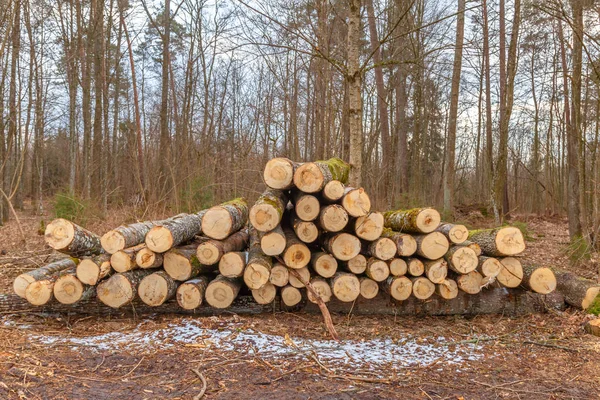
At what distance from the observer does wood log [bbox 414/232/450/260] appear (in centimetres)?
491

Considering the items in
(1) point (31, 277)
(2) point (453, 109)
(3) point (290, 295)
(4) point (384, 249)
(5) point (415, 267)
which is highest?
(2) point (453, 109)

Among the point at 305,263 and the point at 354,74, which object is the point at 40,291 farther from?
the point at 354,74

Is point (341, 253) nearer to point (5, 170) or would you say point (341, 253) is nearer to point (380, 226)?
point (380, 226)

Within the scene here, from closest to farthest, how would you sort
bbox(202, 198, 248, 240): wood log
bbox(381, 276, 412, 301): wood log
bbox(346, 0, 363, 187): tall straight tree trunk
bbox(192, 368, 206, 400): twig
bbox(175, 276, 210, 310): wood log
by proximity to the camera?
bbox(192, 368, 206, 400): twig → bbox(175, 276, 210, 310): wood log → bbox(202, 198, 248, 240): wood log → bbox(381, 276, 412, 301): wood log → bbox(346, 0, 363, 187): tall straight tree trunk

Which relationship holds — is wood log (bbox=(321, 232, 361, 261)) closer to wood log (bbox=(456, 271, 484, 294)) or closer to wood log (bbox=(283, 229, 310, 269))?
wood log (bbox=(283, 229, 310, 269))

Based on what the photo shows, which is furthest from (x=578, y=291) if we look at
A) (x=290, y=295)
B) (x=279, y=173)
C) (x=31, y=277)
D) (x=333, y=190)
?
(x=31, y=277)

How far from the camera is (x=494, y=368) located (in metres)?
3.64

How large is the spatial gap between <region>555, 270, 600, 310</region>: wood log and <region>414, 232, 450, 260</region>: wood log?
5.68ft

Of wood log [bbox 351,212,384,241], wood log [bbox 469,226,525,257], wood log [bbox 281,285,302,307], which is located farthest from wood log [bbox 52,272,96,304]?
wood log [bbox 469,226,525,257]

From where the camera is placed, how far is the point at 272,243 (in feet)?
15.3

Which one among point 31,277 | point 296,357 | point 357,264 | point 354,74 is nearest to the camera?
point 296,357

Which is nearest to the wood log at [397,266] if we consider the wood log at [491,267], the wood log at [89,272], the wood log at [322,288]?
the wood log at [322,288]

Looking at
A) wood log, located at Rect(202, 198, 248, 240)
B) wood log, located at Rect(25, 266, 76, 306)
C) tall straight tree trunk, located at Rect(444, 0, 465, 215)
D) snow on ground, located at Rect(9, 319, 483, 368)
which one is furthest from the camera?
tall straight tree trunk, located at Rect(444, 0, 465, 215)

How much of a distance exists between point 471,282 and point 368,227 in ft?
4.85
